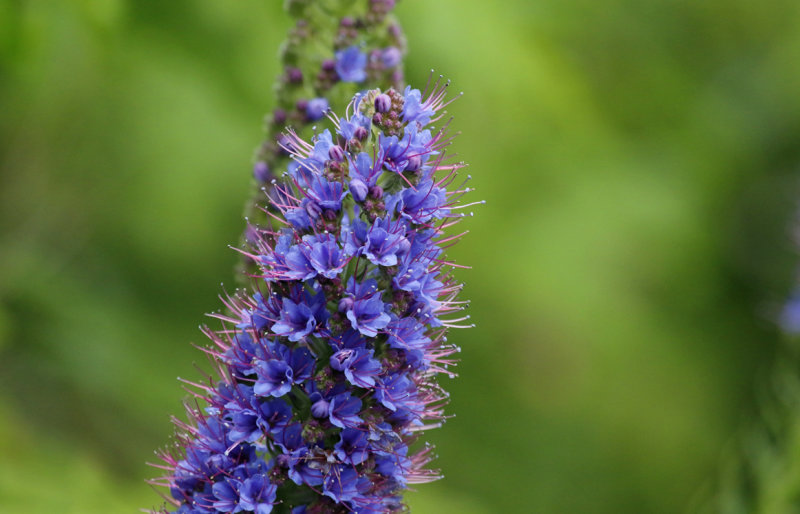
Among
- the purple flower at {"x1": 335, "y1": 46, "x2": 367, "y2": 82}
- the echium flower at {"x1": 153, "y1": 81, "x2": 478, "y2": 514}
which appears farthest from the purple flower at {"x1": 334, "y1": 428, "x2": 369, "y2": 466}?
the purple flower at {"x1": 335, "y1": 46, "x2": 367, "y2": 82}

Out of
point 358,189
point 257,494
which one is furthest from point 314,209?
point 257,494

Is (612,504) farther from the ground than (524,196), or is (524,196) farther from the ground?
(524,196)

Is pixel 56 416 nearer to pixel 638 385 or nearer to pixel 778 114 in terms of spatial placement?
pixel 638 385

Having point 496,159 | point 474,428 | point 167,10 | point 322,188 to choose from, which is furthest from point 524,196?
point 322,188

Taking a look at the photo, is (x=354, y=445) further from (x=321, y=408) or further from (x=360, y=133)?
(x=360, y=133)

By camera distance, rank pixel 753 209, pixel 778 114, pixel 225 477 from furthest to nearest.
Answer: pixel 753 209
pixel 778 114
pixel 225 477

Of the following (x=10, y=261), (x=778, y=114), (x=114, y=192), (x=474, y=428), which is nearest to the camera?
(x=10, y=261)

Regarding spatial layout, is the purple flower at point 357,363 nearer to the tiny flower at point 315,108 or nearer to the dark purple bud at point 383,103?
the dark purple bud at point 383,103
